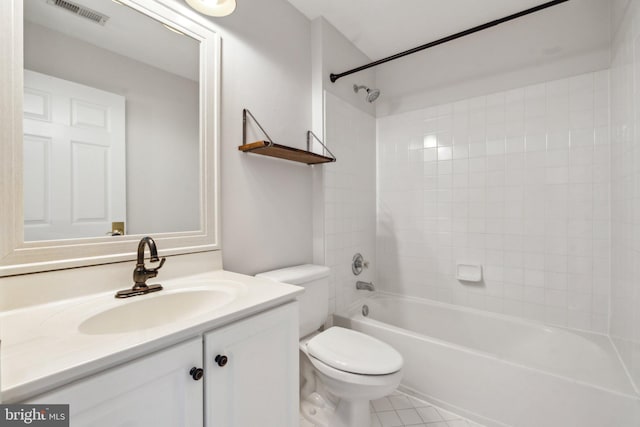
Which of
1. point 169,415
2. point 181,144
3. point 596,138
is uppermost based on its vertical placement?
point 596,138

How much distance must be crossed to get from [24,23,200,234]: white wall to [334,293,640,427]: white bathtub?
135cm

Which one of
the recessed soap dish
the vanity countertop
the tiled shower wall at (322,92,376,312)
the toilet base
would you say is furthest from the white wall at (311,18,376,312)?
the vanity countertop

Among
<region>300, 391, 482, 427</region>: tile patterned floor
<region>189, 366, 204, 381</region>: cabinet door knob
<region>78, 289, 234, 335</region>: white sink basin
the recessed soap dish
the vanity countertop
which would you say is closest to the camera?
the vanity countertop

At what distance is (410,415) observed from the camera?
5.09 feet

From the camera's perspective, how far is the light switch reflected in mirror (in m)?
0.86

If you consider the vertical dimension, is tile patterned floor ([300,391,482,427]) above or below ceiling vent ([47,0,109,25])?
below

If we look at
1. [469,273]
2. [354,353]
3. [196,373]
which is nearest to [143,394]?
[196,373]

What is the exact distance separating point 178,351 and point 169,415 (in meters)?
0.15

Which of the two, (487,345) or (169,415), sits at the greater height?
(169,415)

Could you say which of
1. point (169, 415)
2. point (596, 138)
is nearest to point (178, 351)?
point (169, 415)

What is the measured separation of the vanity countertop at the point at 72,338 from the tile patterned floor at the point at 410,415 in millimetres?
1113

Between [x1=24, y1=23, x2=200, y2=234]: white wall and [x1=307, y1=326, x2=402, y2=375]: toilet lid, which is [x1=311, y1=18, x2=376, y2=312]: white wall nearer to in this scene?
[x1=307, y1=326, x2=402, y2=375]: toilet lid

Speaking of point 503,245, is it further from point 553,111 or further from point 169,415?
point 169,415

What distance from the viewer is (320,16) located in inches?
73.1
